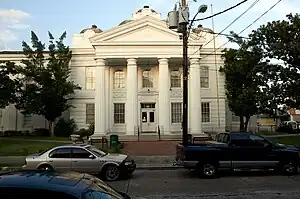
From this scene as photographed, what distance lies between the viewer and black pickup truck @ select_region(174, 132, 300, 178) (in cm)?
1576

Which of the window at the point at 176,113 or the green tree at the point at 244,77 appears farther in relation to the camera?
the window at the point at 176,113

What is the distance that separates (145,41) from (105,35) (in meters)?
3.95

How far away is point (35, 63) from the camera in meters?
41.2

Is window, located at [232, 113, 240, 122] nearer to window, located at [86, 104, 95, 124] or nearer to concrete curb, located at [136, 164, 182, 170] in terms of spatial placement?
window, located at [86, 104, 95, 124]

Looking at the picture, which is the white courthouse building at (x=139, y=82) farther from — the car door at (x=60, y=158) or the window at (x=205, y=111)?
the car door at (x=60, y=158)

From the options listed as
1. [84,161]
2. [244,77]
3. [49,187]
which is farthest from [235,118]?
[49,187]

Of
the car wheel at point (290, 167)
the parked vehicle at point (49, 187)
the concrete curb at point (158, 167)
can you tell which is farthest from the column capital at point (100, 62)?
the parked vehicle at point (49, 187)

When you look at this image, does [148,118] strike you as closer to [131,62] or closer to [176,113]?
[176,113]

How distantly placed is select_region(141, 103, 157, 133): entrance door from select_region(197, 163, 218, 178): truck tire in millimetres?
25257

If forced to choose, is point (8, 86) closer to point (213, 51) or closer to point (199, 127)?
point (199, 127)

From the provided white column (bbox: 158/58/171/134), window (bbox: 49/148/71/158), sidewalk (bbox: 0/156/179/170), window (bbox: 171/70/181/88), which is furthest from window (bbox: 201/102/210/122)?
window (bbox: 49/148/71/158)

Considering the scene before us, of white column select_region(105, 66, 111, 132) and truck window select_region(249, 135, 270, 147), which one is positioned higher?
white column select_region(105, 66, 111, 132)

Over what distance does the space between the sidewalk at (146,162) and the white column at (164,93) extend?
53.3 feet

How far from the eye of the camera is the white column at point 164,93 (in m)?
39.0
